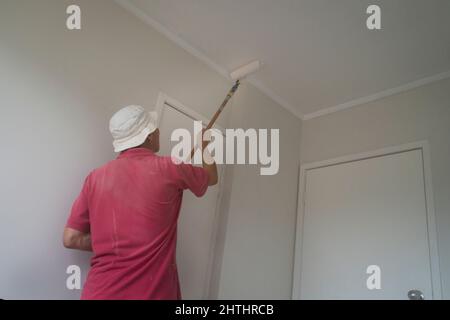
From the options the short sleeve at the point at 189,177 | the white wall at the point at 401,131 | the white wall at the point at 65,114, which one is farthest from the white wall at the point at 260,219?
the short sleeve at the point at 189,177

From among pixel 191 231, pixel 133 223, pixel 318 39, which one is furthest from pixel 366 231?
Answer: pixel 133 223

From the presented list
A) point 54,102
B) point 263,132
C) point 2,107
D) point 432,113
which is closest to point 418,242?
point 432,113

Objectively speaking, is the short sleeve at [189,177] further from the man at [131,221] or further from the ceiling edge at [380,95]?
the ceiling edge at [380,95]

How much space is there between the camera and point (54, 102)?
1606 millimetres

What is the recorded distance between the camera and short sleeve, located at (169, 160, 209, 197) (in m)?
1.35

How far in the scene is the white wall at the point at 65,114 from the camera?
143cm

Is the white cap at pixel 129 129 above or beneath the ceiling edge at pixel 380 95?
beneath

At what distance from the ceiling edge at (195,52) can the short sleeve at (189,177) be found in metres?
1.12

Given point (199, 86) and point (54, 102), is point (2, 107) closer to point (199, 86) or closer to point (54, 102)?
point (54, 102)

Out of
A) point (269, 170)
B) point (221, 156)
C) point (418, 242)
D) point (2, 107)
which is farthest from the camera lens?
point (269, 170)

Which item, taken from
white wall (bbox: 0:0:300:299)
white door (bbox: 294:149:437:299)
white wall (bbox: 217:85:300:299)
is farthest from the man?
white door (bbox: 294:149:437:299)

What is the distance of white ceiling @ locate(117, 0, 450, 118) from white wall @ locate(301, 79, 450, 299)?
0.37 ft

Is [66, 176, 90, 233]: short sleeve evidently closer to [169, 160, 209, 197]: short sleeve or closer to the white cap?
the white cap

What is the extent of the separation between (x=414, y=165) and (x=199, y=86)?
147 centimetres
